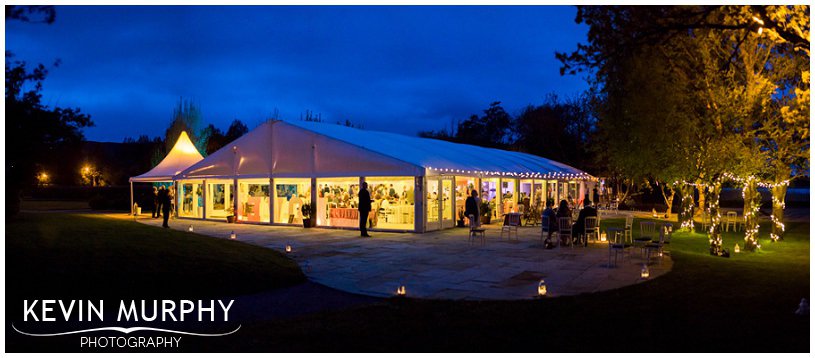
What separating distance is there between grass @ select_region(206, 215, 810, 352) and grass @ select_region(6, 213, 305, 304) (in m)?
2.49

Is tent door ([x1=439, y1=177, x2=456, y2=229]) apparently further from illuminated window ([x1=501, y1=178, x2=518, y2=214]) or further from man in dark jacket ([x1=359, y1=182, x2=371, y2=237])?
illuminated window ([x1=501, y1=178, x2=518, y2=214])

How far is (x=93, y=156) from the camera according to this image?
5553 cm

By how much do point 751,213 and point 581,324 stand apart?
10015 millimetres

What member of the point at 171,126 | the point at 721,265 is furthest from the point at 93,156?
the point at 721,265

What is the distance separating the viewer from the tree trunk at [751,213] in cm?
1369

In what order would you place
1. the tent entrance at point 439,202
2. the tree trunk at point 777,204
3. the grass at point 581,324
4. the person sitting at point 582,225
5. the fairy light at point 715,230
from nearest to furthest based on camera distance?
the grass at point 581,324
the fairy light at point 715,230
the person sitting at point 582,225
the tree trunk at point 777,204
the tent entrance at point 439,202

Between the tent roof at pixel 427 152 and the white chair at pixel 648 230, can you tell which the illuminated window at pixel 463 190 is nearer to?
the tent roof at pixel 427 152

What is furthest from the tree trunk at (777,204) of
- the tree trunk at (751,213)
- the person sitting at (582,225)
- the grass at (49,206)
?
the grass at (49,206)

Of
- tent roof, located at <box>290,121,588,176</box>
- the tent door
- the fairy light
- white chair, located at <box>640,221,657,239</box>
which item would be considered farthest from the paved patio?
tent roof, located at <box>290,121,588,176</box>

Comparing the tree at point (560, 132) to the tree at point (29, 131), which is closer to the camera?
the tree at point (29, 131)

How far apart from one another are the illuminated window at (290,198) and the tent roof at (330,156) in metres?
0.50

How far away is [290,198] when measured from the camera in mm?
21422

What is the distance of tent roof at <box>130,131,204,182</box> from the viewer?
27.0 metres
